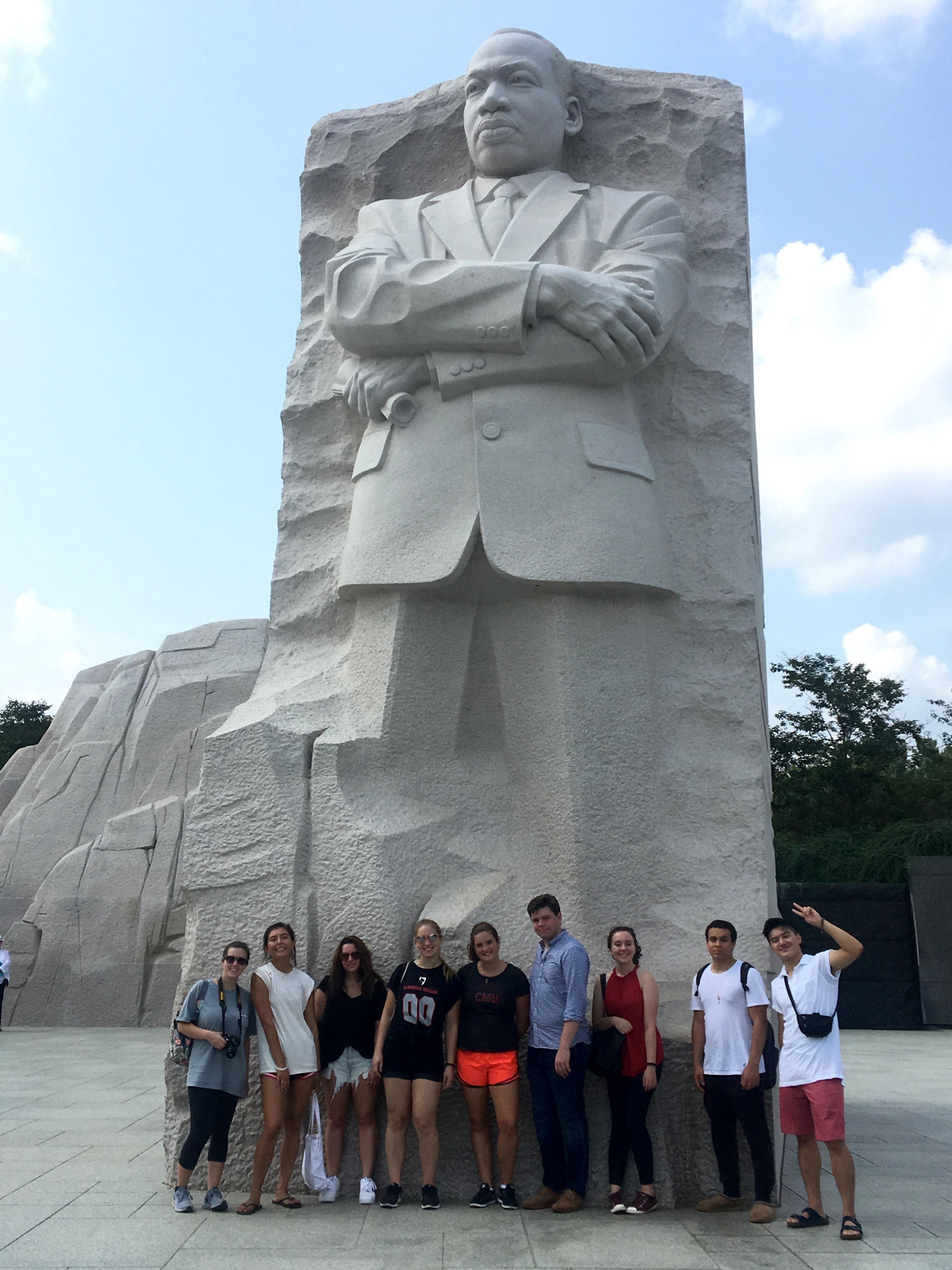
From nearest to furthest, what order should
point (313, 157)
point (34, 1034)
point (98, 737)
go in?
point (313, 157) < point (34, 1034) < point (98, 737)

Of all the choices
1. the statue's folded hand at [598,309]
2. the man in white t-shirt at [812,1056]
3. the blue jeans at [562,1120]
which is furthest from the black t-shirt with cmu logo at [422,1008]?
the statue's folded hand at [598,309]

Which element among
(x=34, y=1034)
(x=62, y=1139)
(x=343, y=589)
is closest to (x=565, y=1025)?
(x=343, y=589)

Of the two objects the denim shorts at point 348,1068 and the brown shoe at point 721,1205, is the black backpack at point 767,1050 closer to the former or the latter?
the brown shoe at point 721,1205

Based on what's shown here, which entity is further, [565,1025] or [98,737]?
[98,737]

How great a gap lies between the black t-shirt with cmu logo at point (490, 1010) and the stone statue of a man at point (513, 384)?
149 cm

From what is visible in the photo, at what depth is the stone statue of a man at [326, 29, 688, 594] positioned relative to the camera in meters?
4.39

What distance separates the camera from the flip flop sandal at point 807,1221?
3625mm

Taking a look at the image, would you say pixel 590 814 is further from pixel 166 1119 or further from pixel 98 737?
pixel 98 737

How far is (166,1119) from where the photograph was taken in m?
4.18

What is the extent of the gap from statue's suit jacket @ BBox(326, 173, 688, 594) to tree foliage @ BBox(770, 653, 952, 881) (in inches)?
385

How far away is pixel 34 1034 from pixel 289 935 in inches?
322

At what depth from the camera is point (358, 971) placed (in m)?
4.07

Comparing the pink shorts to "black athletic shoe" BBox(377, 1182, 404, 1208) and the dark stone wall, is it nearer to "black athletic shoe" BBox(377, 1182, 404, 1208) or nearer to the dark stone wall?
"black athletic shoe" BBox(377, 1182, 404, 1208)

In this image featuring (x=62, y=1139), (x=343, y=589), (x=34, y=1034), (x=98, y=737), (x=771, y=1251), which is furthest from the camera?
(x=98, y=737)
